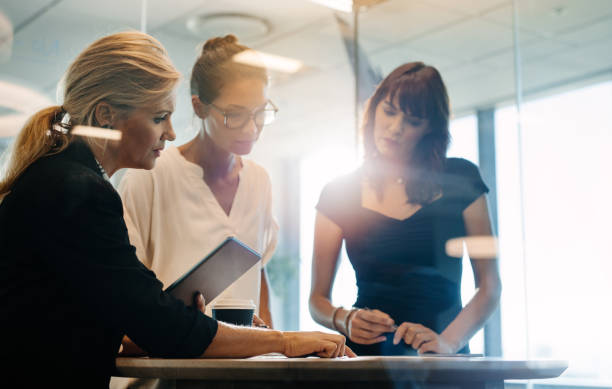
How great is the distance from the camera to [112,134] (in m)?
1.31

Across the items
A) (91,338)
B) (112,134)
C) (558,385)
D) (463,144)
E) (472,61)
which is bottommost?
(558,385)

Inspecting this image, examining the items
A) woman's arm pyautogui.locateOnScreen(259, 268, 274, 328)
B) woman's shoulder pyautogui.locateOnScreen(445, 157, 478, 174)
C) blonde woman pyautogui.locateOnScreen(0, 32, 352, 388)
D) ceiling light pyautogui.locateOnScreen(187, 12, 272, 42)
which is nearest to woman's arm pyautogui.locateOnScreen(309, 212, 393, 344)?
woman's arm pyautogui.locateOnScreen(259, 268, 274, 328)

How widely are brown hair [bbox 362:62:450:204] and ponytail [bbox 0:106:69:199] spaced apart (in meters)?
0.93

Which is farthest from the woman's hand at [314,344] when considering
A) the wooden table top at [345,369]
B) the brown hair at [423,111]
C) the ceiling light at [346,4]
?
the ceiling light at [346,4]

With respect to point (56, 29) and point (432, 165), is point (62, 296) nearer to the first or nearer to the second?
point (432, 165)

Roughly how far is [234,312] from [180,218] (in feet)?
1.63

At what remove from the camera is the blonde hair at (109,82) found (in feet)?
4.21

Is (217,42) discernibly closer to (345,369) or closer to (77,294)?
(77,294)

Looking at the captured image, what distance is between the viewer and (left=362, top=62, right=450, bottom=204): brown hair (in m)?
A: 1.85

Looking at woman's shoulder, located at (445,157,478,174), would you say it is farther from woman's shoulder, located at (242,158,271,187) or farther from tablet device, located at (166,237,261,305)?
tablet device, located at (166,237,261,305)

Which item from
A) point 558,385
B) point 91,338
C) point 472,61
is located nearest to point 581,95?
point 472,61

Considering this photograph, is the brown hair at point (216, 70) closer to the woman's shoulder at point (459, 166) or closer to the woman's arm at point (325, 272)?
the woman's arm at point (325, 272)

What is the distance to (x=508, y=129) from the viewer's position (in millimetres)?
5008

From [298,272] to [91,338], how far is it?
3966mm
